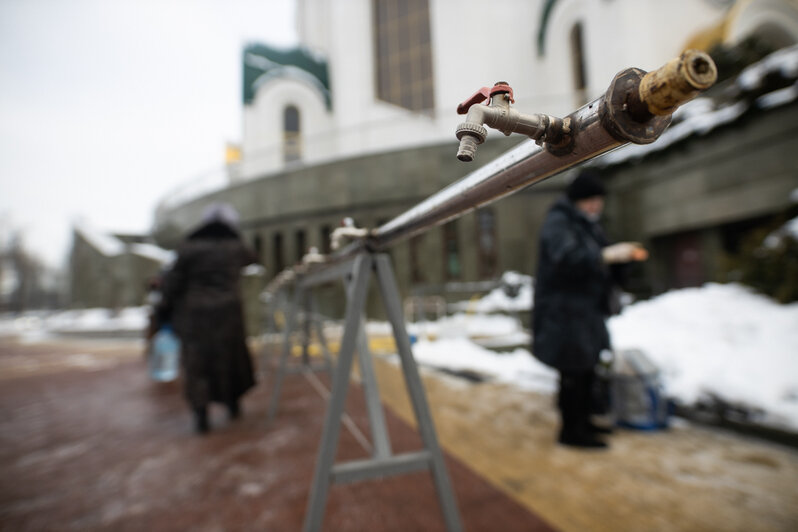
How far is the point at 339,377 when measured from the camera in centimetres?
165

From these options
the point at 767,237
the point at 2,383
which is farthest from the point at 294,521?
the point at 2,383

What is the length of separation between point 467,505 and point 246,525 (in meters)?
1.10

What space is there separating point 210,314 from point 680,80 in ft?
12.2

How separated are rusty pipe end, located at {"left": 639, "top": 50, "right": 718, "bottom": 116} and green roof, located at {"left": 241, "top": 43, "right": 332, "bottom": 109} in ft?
61.2

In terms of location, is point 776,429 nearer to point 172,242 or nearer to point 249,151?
point 249,151

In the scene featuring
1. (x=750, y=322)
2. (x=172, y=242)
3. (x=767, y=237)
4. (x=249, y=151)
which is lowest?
(x=750, y=322)

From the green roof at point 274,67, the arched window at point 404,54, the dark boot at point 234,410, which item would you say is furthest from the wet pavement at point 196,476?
the green roof at point 274,67

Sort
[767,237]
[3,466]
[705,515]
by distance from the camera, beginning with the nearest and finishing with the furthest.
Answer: [705,515], [3,466], [767,237]

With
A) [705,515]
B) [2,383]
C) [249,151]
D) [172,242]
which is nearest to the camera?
[705,515]

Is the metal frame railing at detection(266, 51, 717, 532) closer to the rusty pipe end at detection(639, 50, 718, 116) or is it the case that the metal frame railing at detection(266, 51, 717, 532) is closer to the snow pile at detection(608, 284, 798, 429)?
the rusty pipe end at detection(639, 50, 718, 116)

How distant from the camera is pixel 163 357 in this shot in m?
6.18

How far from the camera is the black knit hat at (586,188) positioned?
2.78 metres

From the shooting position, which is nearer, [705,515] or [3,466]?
[705,515]

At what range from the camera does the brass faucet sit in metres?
0.65
